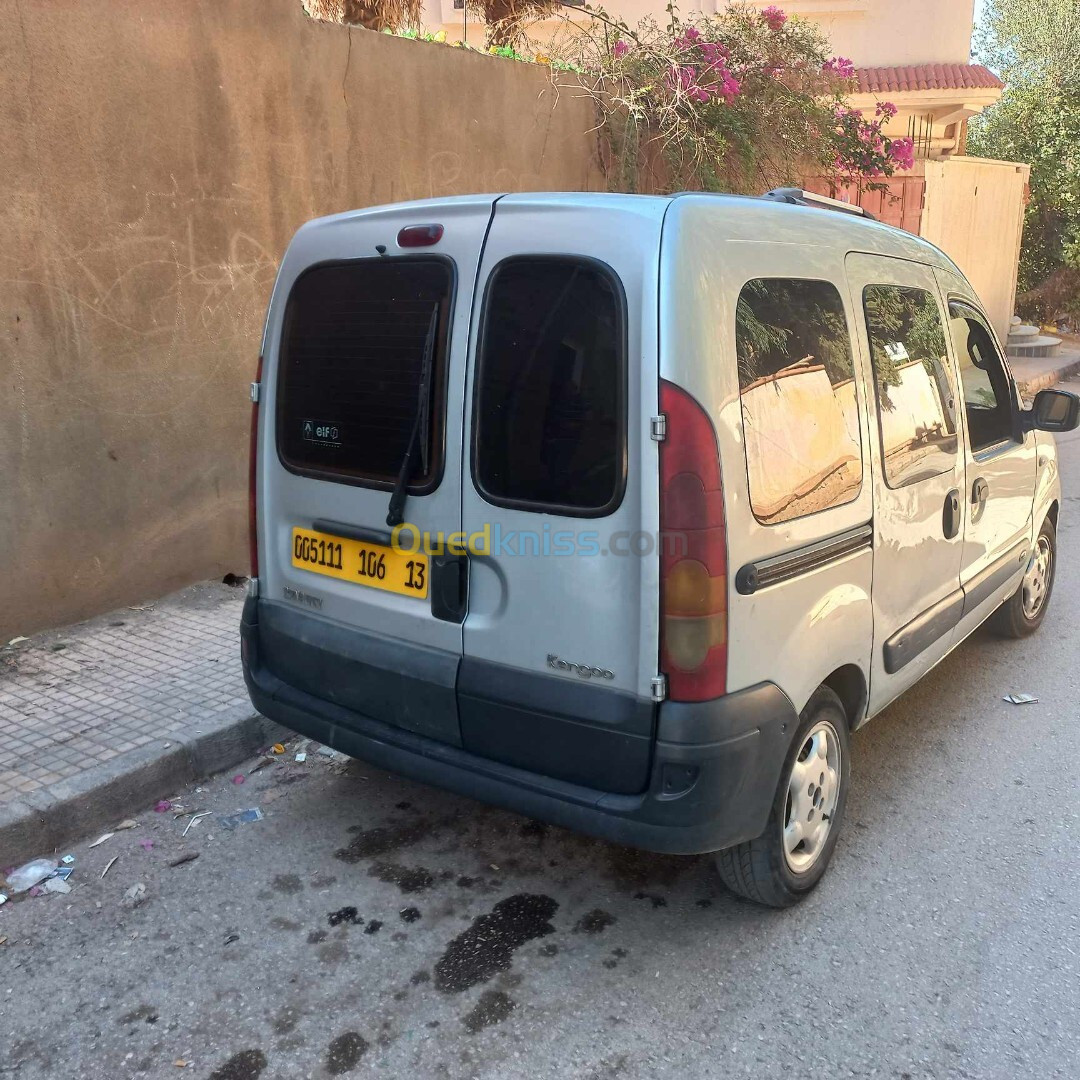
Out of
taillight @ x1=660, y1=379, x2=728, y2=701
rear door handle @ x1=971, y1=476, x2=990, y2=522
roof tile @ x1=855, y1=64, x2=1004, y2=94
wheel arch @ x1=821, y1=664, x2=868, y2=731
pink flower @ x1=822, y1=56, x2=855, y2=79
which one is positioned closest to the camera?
taillight @ x1=660, y1=379, x2=728, y2=701

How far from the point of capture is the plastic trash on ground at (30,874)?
10.1ft

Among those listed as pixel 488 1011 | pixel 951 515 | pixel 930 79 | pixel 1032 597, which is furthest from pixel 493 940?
pixel 930 79

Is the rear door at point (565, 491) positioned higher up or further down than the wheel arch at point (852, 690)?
higher up

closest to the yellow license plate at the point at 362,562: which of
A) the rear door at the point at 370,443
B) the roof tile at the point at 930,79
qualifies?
the rear door at the point at 370,443

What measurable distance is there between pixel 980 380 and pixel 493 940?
2979 millimetres

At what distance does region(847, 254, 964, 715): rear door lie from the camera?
3.04 metres

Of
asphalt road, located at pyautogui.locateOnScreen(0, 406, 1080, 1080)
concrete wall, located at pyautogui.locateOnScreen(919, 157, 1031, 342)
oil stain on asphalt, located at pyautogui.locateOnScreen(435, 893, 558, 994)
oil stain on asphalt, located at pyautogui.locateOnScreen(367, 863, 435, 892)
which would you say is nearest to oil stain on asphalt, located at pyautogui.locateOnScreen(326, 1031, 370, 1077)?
asphalt road, located at pyautogui.locateOnScreen(0, 406, 1080, 1080)

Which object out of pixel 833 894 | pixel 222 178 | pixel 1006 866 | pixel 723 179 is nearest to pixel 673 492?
pixel 833 894

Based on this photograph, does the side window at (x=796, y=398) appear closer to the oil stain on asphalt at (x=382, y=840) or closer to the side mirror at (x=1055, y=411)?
the oil stain on asphalt at (x=382, y=840)

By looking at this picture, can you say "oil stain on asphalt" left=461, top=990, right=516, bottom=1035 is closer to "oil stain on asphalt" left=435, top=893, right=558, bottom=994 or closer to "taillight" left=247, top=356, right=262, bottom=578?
"oil stain on asphalt" left=435, top=893, right=558, bottom=994

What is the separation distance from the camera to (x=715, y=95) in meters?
8.16

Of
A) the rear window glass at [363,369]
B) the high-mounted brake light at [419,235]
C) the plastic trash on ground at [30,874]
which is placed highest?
the high-mounted brake light at [419,235]

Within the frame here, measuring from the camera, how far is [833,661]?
2.82 m

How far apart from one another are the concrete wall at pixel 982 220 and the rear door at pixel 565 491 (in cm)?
1193
